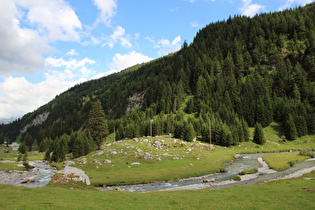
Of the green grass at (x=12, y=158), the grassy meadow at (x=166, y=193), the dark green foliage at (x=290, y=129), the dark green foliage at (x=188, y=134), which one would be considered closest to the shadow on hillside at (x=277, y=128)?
the grassy meadow at (x=166, y=193)

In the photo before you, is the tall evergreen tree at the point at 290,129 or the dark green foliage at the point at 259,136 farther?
the tall evergreen tree at the point at 290,129

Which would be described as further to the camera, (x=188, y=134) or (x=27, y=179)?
(x=188, y=134)

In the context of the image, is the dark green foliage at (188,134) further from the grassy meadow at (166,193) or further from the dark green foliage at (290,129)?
the dark green foliage at (290,129)

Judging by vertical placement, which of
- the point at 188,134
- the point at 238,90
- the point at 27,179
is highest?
the point at 238,90

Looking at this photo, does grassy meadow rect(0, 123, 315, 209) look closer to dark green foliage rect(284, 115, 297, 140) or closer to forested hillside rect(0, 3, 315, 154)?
dark green foliage rect(284, 115, 297, 140)

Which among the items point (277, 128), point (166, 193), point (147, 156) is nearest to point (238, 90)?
point (277, 128)

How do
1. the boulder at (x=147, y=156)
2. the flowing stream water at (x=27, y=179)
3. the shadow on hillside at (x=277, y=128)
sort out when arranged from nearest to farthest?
1. the flowing stream water at (x=27, y=179)
2. the boulder at (x=147, y=156)
3. the shadow on hillside at (x=277, y=128)

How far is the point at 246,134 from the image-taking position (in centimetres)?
9669

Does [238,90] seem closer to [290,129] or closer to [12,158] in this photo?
[290,129]

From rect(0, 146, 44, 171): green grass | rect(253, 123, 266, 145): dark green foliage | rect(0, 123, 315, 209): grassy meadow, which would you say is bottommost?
rect(0, 146, 44, 171): green grass

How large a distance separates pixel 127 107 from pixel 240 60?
401 feet

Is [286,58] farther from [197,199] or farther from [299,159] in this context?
[197,199]

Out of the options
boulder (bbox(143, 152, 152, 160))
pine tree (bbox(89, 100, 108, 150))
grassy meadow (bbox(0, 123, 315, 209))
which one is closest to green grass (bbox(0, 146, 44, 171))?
grassy meadow (bbox(0, 123, 315, 209))

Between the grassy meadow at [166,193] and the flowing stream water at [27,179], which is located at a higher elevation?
→ the grassy meadow at [166,193]
